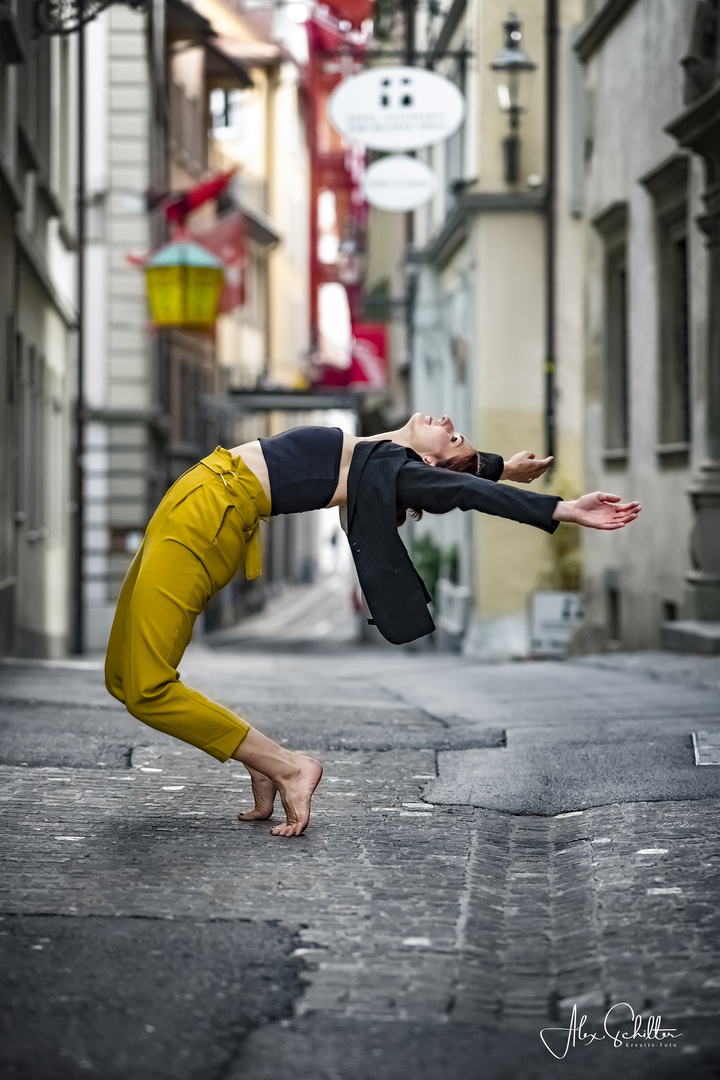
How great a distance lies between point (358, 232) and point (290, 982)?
47.4 m

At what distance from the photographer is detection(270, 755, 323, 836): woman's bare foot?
5121 millimetres

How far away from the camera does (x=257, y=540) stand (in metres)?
5.17

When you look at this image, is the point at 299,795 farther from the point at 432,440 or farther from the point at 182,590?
the point at 432,440

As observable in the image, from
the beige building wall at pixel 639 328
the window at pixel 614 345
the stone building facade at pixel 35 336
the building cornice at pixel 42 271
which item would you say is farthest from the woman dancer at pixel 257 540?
Answer: the window at pixel 614 345

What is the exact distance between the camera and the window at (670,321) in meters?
14.4

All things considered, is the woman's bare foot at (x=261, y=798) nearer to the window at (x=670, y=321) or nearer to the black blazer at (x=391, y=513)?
the black blazer at (x=391, y=513)

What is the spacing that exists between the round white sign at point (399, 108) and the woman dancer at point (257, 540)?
11.6 metres

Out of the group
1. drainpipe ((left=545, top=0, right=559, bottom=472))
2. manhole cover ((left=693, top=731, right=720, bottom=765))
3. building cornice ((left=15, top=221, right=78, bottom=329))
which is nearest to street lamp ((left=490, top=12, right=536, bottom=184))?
drainpipe ((left=545, top=0, right=559, bottom=472))

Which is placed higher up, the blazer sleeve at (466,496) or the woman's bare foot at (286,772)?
the blazer sleeve at (466,496)

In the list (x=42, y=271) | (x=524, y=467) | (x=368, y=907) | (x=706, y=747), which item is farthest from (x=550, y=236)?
(x=368, y=907)

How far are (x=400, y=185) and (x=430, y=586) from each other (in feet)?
25.0

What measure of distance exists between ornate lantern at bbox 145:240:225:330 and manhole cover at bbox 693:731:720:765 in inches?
494

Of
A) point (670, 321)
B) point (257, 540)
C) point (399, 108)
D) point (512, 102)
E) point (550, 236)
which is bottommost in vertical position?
point (257, 540)

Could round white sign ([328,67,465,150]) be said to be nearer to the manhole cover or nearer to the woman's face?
the manhole cover
